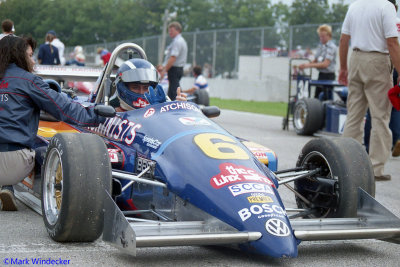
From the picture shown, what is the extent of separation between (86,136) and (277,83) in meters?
23.3

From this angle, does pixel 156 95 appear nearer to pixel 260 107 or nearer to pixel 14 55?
pixel 14 55

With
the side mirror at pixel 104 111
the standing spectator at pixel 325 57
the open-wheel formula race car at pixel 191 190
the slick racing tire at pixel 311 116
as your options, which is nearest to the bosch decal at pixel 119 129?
the open-wheel formula race car at pixel 191 190

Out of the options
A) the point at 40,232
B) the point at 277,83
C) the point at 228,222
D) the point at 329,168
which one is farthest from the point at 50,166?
the point at 277,83

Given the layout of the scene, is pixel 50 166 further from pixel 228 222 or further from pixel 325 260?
pixel 325 260

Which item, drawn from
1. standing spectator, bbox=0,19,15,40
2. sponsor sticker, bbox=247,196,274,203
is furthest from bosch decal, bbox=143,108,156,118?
standing spectator, bbox=0,19,15,40

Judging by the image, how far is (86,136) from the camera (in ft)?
15.4

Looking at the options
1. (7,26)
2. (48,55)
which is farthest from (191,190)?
(48,55)

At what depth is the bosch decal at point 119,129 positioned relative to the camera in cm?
532

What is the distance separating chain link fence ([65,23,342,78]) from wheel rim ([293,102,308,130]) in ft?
35.5

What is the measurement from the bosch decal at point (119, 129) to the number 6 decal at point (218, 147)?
619 millimetres

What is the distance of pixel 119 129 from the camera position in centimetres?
552

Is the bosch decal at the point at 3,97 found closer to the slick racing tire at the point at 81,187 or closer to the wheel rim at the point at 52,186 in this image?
the wheel rim at the point at 52,186

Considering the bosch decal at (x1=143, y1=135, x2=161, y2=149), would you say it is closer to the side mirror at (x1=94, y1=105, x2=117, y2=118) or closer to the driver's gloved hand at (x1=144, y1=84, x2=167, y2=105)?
the side mirror at (x1=94, y1=105, x2=117, y2=118)

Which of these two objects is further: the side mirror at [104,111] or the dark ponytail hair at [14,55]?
A: the dark ponytail hair at [14,55]
